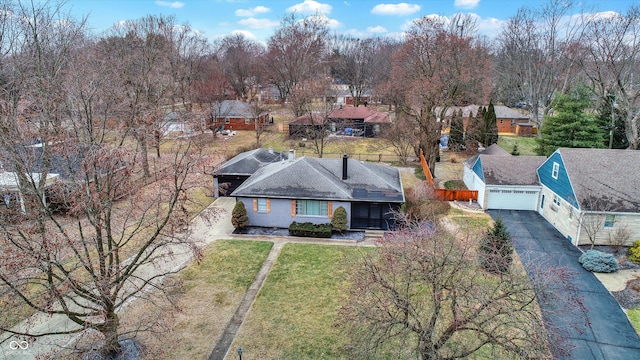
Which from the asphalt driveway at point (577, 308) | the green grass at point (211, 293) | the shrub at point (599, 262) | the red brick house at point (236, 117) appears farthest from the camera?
the red brick house at point (236, 117)

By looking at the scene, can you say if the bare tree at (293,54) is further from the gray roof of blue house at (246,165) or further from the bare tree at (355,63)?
the gray roof of blue house at (246,165)

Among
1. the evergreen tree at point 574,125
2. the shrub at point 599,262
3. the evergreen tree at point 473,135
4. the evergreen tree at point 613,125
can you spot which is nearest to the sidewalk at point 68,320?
the shrub at point 599,262

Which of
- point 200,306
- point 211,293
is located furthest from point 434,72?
point 200,306

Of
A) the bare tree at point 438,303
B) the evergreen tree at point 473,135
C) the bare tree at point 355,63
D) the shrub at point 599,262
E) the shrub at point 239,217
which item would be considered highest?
the bare tree at point 355,63

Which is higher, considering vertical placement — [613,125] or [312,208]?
[613,125]

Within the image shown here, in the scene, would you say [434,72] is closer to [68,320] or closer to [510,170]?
[510,170]

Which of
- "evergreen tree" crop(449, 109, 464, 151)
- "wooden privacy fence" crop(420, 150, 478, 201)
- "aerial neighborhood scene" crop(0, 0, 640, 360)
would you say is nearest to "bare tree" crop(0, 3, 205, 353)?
"aerial neighborhood scene" crop(0, 0, 640, 360)

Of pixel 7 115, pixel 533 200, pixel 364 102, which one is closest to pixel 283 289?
pixel 7 115
